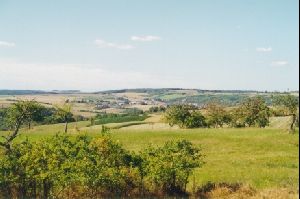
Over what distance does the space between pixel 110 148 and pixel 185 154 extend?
443 centimetres

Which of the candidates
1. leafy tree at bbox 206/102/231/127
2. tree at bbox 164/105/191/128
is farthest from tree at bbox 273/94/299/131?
tree at bbox 164/105/191/128

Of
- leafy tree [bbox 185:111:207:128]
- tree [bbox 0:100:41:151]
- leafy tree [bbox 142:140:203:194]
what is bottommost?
leafy tree [bbox 185:111:207:128]

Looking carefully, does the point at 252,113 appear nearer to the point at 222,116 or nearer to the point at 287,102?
the point at 222,116

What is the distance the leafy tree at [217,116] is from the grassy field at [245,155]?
42.8 m

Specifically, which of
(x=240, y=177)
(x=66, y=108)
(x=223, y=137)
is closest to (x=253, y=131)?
(x=223, y=137)

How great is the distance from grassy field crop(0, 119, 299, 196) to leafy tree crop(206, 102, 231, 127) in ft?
141

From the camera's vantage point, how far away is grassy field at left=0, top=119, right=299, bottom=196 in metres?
36.3

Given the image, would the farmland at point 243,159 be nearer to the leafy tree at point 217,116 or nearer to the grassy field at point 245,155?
the grassy field at point 245,155

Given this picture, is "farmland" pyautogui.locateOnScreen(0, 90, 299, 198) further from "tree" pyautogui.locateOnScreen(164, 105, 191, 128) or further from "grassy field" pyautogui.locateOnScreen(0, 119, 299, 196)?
"tree" pyautogui.locateOnScreen(164, 105, 191, 128)

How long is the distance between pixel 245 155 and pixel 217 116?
69238 millimetres

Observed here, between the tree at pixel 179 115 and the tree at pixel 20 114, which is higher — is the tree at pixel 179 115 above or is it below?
below

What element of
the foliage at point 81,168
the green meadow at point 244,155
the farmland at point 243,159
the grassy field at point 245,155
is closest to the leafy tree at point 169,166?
the foliage at point 81,168

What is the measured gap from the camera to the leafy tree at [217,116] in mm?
126562

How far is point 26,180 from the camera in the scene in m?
23.9
